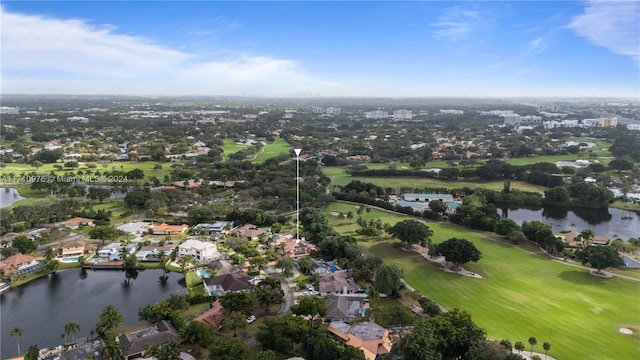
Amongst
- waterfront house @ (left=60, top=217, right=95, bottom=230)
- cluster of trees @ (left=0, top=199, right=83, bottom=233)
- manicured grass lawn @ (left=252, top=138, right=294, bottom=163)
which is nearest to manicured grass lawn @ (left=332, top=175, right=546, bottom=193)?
manicured grass lawn @ (left=252, top=138, right=294, bottom=163)

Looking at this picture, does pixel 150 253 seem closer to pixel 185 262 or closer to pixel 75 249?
pixel 185 262

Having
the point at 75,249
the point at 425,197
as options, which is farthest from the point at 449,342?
the point at 425,197

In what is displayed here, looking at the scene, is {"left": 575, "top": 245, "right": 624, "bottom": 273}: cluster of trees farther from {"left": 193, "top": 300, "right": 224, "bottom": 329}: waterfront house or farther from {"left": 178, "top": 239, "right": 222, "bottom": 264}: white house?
{"left": 178, "top": 239, "right": 222, "bottom": 264}: white house

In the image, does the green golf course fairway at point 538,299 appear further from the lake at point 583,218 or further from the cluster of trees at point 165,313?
the cluster of trees at point 165,313

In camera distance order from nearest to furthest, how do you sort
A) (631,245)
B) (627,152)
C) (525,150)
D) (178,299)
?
(178,299)
(631,245)
(627,152)
(525,150)

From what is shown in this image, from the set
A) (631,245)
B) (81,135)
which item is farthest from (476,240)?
(81,135)

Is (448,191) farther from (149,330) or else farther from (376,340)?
(149,330)
